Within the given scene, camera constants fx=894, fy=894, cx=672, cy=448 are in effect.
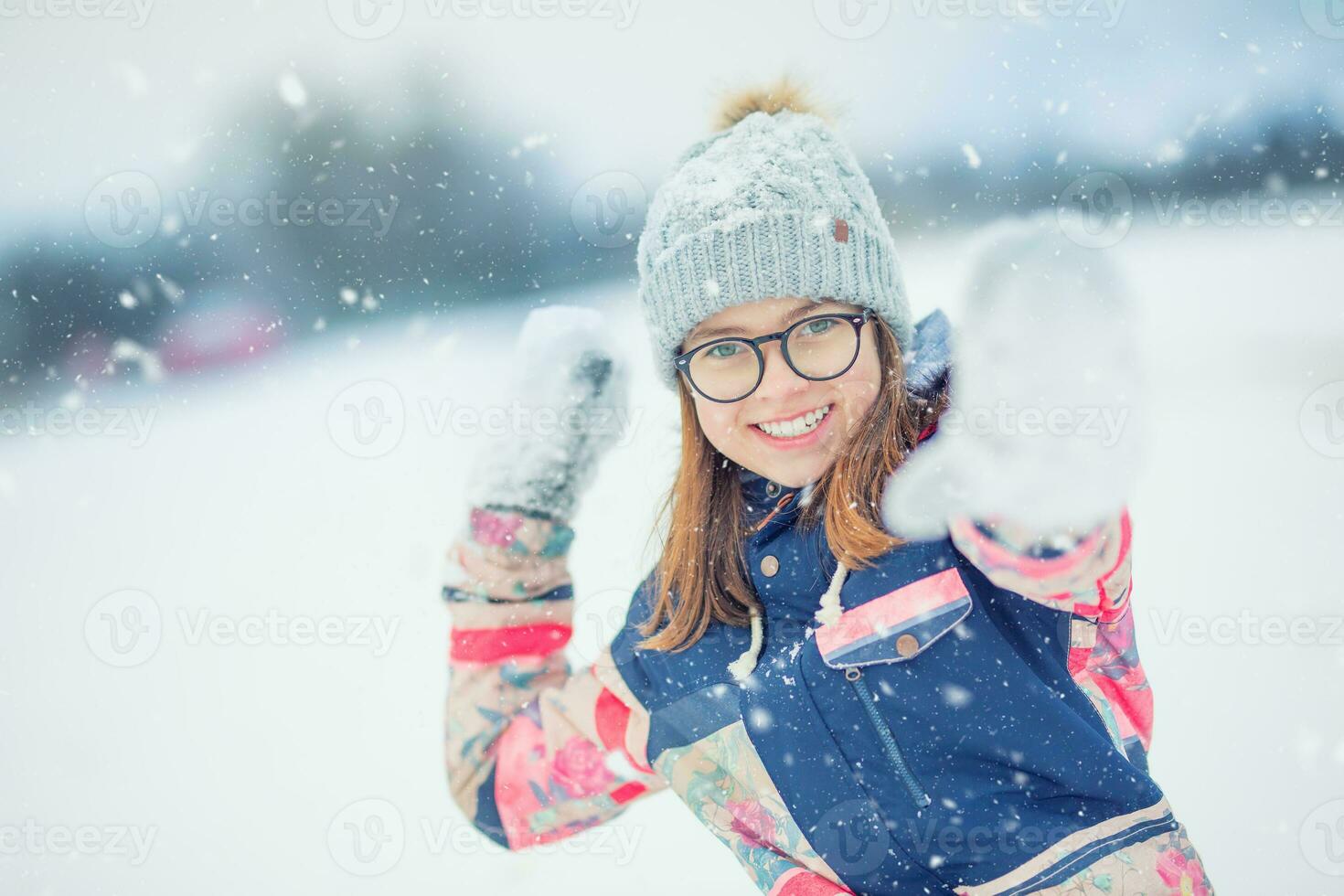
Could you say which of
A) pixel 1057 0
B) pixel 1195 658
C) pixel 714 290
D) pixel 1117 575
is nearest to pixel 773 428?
pixel 714 290

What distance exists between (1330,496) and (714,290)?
2.15 m

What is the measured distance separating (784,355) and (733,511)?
33cm

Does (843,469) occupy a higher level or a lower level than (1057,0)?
lower

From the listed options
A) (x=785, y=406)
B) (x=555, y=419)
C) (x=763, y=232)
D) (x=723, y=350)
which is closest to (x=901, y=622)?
(x=785, y=406)

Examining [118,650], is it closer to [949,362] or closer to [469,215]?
[949,362]

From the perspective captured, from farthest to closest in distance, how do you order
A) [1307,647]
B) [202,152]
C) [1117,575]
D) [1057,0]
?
1. [202,152]
2. [1057,0]
3. [1307,647]
4. [1117,575]

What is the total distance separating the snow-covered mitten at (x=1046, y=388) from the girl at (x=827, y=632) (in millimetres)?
53

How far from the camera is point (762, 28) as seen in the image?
176 inches

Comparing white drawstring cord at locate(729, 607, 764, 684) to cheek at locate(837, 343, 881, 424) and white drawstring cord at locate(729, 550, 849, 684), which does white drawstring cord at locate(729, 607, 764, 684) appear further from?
cheek at locate(837, 343, 881, 424)

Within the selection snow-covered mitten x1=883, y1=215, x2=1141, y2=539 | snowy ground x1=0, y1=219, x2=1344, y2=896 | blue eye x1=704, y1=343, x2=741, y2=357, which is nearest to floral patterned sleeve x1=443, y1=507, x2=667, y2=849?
snowy ground x1=0, y1=219, x2=1344, y2=896

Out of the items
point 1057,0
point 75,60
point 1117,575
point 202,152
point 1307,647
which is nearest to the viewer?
point 1117,575

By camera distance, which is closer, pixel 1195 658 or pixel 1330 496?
pixel 1195 658

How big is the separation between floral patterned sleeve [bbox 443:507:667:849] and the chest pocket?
1.88ft

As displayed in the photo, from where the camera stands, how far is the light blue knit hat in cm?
133
